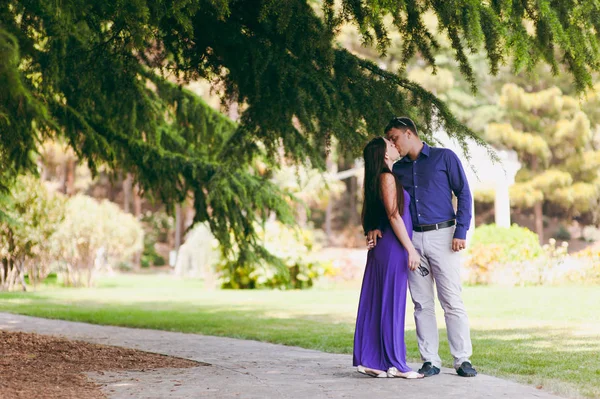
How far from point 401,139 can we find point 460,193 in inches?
24.4

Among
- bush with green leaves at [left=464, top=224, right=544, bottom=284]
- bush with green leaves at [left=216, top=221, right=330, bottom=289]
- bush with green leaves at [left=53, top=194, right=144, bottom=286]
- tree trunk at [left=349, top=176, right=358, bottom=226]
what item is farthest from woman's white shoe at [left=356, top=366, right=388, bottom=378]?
tree trunk at [left=349, top=176, right=358, bottom=226]

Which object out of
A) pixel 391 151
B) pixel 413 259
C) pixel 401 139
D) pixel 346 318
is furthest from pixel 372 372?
pixel 346 318

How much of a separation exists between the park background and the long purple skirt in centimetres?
96

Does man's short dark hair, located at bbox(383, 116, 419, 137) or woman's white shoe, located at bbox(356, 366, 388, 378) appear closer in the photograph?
woman's white shoe, located at bbox(356, 366, 388, 378)

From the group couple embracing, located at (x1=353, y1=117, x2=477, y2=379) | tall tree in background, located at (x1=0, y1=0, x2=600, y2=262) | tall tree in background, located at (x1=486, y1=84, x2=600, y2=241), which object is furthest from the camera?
tall tree in background, located at (x1=486, y1=84, x2=600, y2=241)

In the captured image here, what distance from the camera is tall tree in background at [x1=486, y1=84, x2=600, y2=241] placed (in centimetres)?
3675

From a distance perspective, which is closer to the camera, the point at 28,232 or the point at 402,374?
the point at 402,374

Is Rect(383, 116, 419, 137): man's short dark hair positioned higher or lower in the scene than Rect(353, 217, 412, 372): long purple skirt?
higher

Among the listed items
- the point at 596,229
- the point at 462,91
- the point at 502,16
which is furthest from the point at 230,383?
the point at 596,229

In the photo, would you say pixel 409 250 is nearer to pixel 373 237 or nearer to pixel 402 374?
pixel 373 237

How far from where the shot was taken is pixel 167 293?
21.4 m

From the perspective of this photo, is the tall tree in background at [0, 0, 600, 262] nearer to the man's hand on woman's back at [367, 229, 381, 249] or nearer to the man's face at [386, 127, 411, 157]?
the man's face at [386, 127, 411, 157]

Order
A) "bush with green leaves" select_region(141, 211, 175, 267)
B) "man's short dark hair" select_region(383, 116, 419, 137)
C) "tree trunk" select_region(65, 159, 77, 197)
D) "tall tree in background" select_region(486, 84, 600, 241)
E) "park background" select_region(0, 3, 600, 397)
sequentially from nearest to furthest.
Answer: "man's short dark hair" select_region(383, 116, 419, 137)
"park background" select_region(0, 3, 600, 397)
"tall tree in background" select_region(486, 84, 600, 241)
"tree trunk" select_region(65, 159, 77, 197)
"bush with green leaves" select_region(141, 211, 175, 267)

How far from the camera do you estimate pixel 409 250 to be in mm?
6395
